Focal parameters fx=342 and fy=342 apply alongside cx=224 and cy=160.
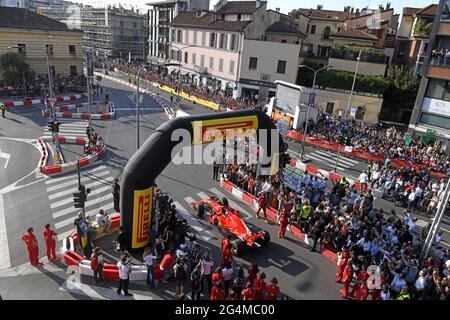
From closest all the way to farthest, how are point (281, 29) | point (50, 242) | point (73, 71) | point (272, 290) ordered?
point (272, 290), point (50, 242), point (73, 71), point (281, 29)

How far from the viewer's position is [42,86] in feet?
135

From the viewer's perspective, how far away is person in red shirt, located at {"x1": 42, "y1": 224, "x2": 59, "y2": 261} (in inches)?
492

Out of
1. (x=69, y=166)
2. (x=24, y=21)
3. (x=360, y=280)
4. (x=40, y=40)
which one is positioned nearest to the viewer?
(x=360, y=280)

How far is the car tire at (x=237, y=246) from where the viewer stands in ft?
45.5

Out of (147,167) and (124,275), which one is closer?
(124,275)

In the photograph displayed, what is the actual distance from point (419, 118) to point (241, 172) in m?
25.0

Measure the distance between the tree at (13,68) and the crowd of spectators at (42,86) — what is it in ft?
3.26

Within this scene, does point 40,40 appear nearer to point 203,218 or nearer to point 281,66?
point 281,66

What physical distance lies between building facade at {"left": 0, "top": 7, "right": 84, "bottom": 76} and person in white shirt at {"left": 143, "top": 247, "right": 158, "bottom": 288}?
126 ft

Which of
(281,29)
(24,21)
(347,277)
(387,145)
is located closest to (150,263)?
(347,277)

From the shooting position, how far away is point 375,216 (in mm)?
16109

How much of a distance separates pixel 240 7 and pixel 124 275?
48585mm

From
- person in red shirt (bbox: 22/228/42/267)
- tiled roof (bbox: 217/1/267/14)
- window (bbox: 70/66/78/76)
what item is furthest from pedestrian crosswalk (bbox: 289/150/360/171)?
window (bbox: 70/66/78/76)

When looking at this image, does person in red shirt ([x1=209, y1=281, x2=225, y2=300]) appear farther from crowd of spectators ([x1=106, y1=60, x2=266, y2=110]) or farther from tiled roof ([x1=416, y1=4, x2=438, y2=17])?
tiled roof ([x1=416, y1=4, x2=438, y2=17])
